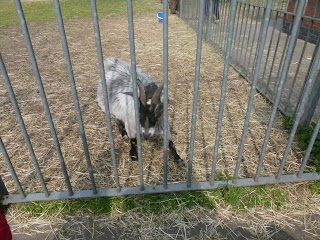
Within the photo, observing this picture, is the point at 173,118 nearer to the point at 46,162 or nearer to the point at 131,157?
the point at 131,157

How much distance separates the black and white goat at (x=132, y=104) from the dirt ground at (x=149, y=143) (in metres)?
0.29

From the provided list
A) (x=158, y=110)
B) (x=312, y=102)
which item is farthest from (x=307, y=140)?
(x=158, y=110)

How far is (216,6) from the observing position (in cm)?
789

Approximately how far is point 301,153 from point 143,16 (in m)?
12.3

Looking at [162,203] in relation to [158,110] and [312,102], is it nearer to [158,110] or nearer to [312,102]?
[158,110]

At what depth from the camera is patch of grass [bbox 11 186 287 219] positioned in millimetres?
2889

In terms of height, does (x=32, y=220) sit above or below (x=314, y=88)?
below

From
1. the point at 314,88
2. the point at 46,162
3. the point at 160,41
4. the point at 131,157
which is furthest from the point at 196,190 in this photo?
the point at 160,41

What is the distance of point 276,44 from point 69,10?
13751 millimetres

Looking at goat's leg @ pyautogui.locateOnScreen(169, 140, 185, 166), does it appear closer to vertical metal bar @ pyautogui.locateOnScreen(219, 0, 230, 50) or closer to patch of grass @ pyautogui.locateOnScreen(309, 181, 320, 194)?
patch of grass @ pyautogui.locateOnScreen(309, 181, 320, 194)

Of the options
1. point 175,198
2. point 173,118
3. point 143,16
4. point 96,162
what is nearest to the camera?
point 175,198

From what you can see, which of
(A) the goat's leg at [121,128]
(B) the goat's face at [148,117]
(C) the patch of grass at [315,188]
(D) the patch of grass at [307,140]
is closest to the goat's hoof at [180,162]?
(B) the goat's face at [148,117]

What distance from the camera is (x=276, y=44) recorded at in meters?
5.14

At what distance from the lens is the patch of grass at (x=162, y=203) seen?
9.48 ft
